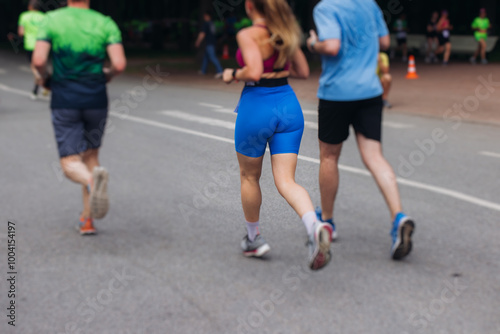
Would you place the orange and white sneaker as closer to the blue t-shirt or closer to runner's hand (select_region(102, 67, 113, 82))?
runner's hand (select_region(102, 67, 113, 82))

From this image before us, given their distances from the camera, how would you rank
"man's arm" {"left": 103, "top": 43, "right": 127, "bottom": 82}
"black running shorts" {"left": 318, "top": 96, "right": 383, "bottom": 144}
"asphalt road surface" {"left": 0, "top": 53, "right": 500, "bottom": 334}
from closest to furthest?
"black running shorts" {"left": 318, "top": 96, "right": 383, "bottom": 144}, "asphalt road surface" {"left": 0, "top": 53, "right": 500, "bottom": 334}, "man's arm" {"left": 103, "top": 43, "right": 127, "bottom": 82}

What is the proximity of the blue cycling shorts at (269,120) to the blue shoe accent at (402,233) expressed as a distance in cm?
317

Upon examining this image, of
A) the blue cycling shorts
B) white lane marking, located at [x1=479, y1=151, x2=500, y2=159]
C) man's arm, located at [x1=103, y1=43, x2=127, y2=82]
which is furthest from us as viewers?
white lane marking, located at [x1=479, y1=151, x2=500, y2=159]

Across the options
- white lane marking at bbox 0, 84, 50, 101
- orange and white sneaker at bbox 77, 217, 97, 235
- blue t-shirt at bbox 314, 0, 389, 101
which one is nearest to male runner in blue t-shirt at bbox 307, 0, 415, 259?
blue t-shirt at bbox 314, 0, 389, 101

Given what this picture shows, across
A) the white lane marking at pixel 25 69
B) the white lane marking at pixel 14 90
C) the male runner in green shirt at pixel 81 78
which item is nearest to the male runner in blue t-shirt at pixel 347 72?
the male runner in green shirt at pixel 81 78

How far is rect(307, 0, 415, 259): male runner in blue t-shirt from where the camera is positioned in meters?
1.47

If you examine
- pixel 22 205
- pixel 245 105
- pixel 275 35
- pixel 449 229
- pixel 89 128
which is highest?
pixel 275 35

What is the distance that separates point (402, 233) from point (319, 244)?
2.90 metres

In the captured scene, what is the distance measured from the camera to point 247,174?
1304 millimetres

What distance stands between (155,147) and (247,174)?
8623mm

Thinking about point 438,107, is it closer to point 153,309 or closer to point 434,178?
point 434,178

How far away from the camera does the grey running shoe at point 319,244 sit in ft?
5.39

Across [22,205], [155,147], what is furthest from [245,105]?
[155,147]

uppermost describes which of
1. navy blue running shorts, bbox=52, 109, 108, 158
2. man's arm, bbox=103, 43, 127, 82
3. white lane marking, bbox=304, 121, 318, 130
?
white lane marking, bbox=304, 121, 318, 130
